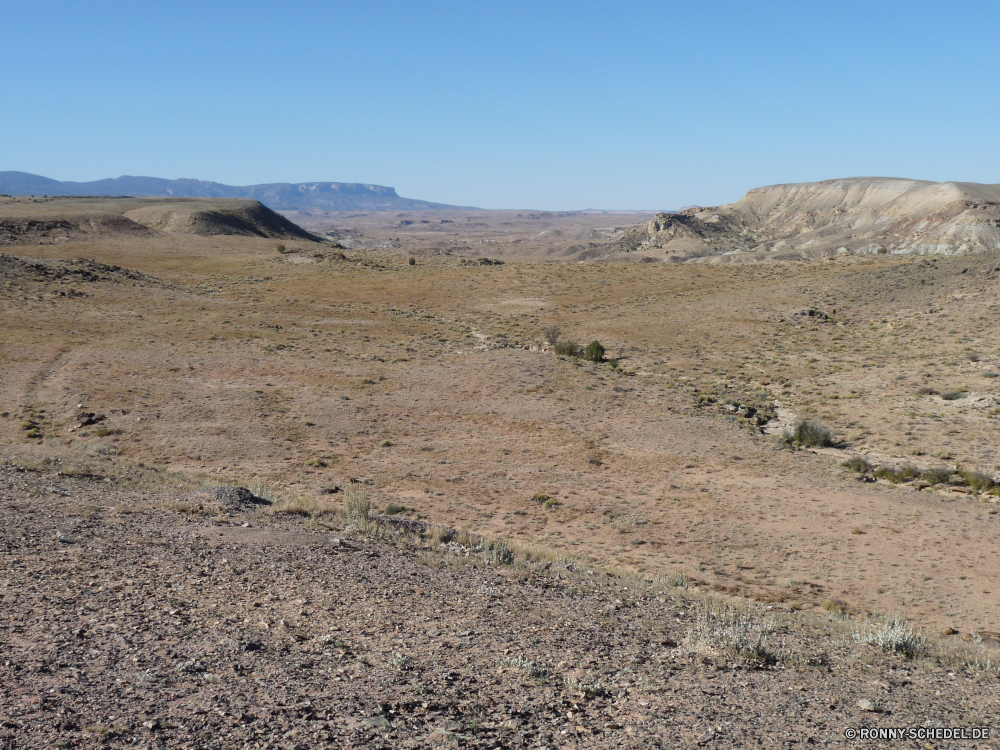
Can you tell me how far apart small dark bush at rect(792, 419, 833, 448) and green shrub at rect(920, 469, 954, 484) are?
3506 mm

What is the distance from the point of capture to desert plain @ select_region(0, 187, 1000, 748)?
7250 mm

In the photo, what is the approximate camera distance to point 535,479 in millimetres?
19266

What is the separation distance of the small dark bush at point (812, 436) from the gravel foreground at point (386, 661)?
13532 millimetres

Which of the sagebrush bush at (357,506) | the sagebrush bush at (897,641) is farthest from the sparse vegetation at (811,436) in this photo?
the sagebrush bush at (897,641)

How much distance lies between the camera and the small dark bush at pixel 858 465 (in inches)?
797

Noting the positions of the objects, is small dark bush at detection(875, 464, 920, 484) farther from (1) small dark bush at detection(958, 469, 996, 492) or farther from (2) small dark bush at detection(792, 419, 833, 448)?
(2) small dark bush at detection(792, 419, 833, 448)

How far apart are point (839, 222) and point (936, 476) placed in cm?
9863

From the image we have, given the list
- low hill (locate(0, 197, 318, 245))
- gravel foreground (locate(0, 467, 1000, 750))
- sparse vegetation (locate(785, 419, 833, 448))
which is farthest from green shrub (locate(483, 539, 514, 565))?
low hill (locate(0, 197, 318, 245))

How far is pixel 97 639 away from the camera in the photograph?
293 inches

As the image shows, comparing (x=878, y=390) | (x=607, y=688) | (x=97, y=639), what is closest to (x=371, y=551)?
(x=97, y=639)

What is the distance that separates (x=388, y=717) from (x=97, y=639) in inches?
131

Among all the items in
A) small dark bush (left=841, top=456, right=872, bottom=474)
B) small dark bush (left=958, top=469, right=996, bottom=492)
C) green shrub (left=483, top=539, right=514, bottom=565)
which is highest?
green shrub (left=483, top=539, right=514, bottom=565)

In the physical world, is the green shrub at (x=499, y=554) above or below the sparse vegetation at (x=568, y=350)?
below

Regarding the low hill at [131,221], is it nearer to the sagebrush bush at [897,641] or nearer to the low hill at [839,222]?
the low hill at [839,222]
